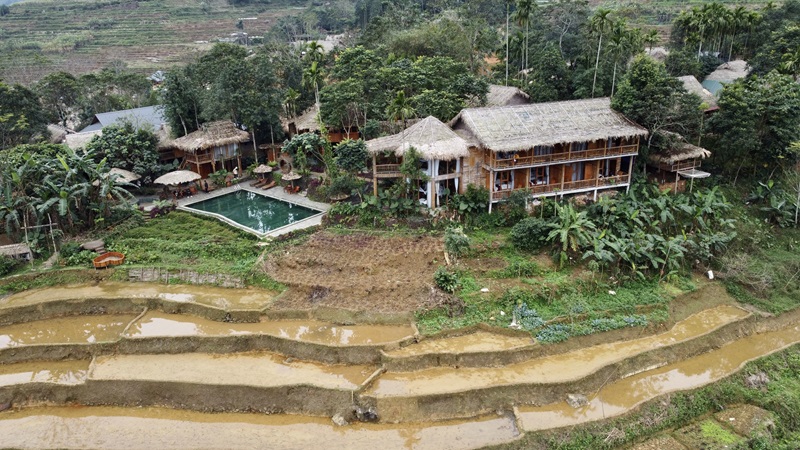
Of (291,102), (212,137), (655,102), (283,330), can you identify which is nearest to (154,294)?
(283,330)

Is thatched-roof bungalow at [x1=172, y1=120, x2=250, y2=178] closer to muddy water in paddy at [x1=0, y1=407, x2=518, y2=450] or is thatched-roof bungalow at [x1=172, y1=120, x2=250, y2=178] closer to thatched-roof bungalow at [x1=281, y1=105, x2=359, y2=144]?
thatched-roof bungalow at [x1=281, y1=105, x2=359, y2=144]

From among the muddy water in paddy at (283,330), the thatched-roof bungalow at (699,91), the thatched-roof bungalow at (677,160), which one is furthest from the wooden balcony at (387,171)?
the thatched-roof bungalow at (699,91)

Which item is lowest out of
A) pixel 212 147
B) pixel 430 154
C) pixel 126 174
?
pixel 126 174

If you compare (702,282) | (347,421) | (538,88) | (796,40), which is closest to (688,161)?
(702,282)

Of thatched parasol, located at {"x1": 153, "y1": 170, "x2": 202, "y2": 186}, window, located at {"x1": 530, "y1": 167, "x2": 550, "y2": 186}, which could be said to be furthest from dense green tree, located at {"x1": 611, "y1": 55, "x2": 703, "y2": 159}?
thatched parasol, located at {"x1": 153, "y1": 170, "x2": 202, "y2": 186}

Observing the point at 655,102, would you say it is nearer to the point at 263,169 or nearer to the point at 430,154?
the point at 430,154

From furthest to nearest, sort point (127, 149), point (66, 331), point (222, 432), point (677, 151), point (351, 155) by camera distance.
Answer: point (127, 149)
point (351, 155)
point (677, 151)
point (66, 331)
point (222, 432)
